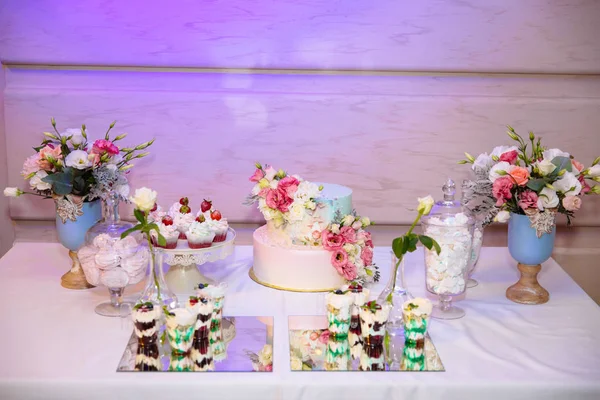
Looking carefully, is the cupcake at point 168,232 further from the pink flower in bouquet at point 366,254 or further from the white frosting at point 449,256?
the white frosting at point 449,256

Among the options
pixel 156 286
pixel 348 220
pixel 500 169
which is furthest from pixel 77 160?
pixel 500 169

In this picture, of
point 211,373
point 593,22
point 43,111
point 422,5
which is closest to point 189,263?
point 211,373

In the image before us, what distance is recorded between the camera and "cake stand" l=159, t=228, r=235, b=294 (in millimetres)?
1619

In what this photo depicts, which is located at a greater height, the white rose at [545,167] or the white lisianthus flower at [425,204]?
the white rose at [545,167]

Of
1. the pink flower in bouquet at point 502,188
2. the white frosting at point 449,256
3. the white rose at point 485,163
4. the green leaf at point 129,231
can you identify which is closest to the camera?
the green leaf at point 129,231

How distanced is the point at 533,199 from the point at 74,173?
1.06m

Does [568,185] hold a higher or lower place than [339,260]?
higher

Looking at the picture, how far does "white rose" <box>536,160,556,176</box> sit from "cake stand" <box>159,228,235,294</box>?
0.74 metres

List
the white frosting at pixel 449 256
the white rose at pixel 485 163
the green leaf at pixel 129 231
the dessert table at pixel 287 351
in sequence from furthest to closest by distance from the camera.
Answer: the white rose at pixel 485 163 < the white frosting at pixel 449 256 < the green leaf at pixel 129 231 < the dessert table at pixel 287 351

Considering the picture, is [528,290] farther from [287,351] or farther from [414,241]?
[287,351]

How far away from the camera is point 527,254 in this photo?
65.6 inches

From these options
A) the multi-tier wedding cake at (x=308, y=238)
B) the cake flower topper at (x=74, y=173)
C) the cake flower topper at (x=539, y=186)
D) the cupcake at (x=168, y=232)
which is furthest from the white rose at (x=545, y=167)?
the cake flower topper at (x=74, y=173)

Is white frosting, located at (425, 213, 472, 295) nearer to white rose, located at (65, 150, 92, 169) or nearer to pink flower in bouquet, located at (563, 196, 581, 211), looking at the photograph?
pink flower in bouquet, located at (563, 196, 581, 211)

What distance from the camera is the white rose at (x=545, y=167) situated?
5.24ft
